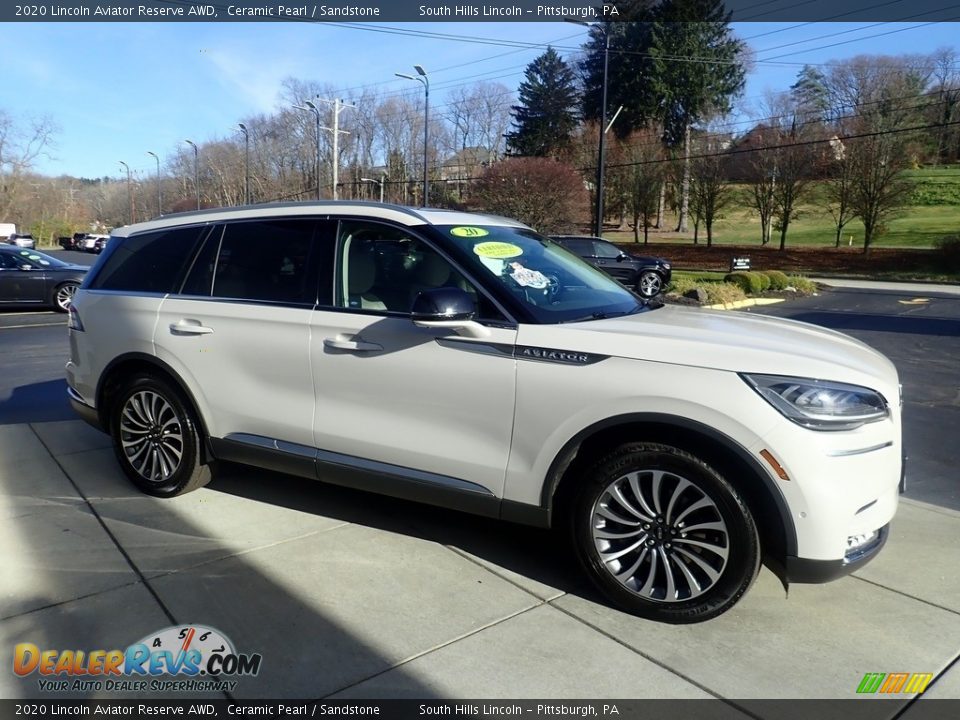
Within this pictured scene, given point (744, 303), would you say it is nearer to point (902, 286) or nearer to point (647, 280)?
point (647, 280)

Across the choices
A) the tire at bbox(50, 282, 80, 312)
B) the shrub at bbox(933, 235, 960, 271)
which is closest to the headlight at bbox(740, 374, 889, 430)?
the tire at bbox(50, 282, 80, 312)

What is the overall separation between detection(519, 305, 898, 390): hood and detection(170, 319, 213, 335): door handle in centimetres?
205

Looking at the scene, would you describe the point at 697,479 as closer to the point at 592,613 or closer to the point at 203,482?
the point at 592,613

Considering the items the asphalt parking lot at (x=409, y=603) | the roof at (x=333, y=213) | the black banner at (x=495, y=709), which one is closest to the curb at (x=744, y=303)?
the asphalt parking lot at (x=409, y=603)

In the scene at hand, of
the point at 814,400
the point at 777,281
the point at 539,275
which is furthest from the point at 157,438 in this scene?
the point at 777,281

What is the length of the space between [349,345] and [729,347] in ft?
6.02

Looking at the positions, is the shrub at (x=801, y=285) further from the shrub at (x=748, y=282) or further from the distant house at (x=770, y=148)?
the distant house at (x=770, y=148)

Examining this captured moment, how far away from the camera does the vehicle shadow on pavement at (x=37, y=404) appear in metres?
6.46

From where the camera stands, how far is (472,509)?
3.40 meters

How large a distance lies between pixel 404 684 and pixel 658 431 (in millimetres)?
1441

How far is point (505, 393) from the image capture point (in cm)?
321

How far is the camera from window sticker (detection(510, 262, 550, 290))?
3566 mm

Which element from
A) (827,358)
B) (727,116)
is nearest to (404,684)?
(827,358)

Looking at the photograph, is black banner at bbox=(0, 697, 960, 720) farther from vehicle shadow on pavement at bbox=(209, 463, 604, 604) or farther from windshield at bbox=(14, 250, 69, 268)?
windshield at bbox=(14, 250, 69, 268)
